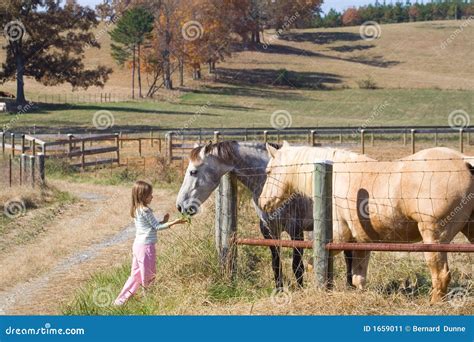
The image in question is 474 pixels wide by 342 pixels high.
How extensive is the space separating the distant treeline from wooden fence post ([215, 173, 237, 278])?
143 metres

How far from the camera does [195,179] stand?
8.90 meters

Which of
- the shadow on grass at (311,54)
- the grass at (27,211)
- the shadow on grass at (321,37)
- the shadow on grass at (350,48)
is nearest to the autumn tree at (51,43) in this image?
the grass at (27,211)

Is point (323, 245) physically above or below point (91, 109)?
below

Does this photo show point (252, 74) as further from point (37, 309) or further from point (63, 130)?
point (37, 309)

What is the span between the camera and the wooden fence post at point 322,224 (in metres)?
7.32

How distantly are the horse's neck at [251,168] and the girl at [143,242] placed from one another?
941mm

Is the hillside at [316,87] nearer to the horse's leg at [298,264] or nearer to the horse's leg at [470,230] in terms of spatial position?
the horse's leg at [298,264]

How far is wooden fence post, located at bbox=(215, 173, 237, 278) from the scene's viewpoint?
841 cm

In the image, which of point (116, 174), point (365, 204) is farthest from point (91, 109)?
point (365, 204)

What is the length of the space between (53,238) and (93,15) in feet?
148

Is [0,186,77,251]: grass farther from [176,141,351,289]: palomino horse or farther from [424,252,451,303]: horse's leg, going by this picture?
[424,252,451,303]: horse's leg

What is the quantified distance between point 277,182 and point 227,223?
68 cm

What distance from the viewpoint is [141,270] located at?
334 inches

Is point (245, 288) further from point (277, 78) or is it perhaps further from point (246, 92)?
point (277, 78)
